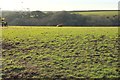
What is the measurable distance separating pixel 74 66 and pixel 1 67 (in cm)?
398

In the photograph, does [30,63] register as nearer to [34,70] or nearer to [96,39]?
[34,70]

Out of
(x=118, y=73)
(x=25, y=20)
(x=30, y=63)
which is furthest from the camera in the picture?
(x=25, y=20)

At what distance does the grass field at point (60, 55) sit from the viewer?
58.2 feet

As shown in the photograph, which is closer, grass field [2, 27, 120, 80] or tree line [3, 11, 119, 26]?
grass field [2, 27, 120, 80]

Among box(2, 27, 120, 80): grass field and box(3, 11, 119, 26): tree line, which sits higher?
box(2, 27, 120, 80): grass field

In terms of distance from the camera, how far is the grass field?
1773cm

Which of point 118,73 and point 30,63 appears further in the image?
point 30,63

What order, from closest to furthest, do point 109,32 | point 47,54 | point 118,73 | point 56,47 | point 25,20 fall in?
1. point 118,73
2. point 47,54
3. point 56,47
4. point 109,32
5. point 25,20

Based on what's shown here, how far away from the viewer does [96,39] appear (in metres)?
24.4

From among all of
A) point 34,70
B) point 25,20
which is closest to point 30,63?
point 34,70

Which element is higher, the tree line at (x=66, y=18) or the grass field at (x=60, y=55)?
the grass field at (x=60, y=55)

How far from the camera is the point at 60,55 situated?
2061 centimetres

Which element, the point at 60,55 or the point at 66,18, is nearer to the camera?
the point at 60,55

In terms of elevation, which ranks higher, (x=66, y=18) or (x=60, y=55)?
(x=60, y=55)
